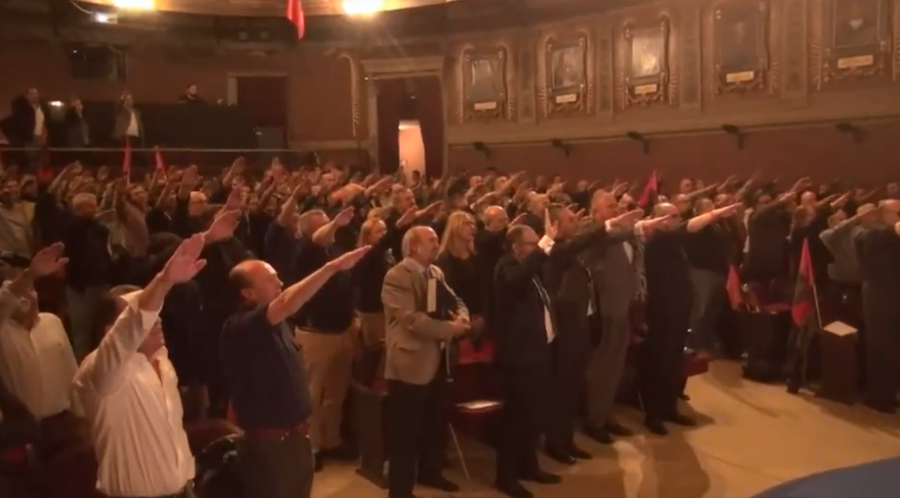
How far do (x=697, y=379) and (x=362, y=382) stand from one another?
3800mm

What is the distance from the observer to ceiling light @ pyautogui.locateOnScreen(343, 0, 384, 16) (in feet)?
59.9

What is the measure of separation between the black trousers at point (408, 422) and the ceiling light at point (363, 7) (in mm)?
13391

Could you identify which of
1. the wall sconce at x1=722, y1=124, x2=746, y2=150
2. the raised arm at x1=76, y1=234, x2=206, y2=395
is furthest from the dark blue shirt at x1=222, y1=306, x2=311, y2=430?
the wall sconce at x1=722, y1=124, x2=746, y2=150

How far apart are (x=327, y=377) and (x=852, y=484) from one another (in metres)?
5.20

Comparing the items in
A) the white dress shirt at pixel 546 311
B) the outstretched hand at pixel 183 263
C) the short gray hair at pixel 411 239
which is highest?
the outstretched hand at pixel 183 263

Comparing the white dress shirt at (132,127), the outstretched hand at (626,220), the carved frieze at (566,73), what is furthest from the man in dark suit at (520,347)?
the white dress shirt at (132,127)

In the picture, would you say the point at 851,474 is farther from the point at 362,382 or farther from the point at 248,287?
the point at 362,382

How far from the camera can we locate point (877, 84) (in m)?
12.1

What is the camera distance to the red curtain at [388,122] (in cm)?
1950

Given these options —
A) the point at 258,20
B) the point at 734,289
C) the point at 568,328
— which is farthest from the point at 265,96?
the point at 568,328

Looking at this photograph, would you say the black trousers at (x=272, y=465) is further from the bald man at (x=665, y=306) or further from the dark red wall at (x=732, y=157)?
the dark red wall at (x=732, y=157)

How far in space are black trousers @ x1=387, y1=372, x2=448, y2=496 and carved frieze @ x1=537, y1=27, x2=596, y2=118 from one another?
35.6 feet

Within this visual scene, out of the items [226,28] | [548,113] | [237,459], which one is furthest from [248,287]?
[226,28]

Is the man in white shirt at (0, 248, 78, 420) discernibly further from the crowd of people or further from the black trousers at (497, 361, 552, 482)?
the black trousers at (497, 361, 552, 482)
